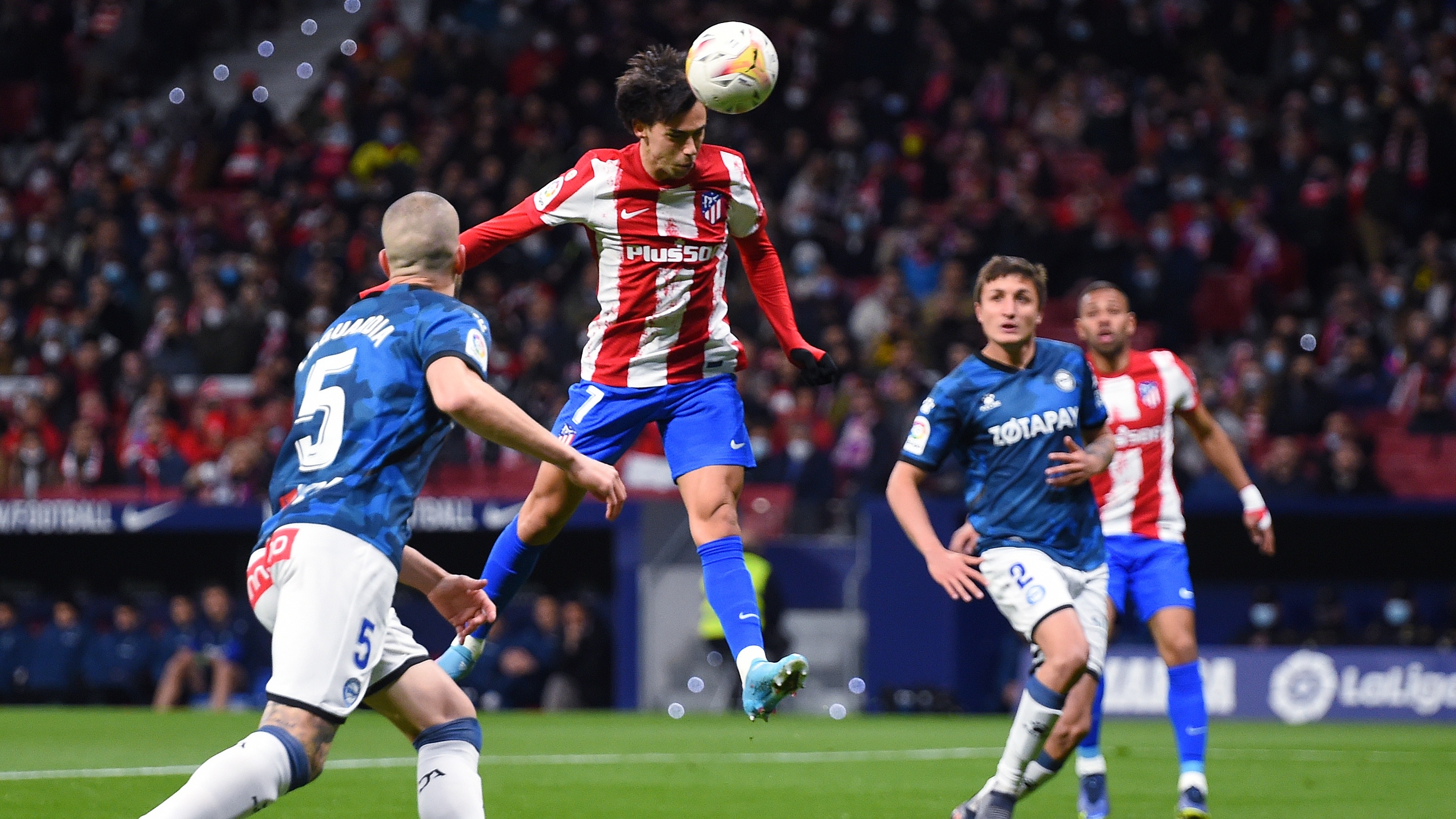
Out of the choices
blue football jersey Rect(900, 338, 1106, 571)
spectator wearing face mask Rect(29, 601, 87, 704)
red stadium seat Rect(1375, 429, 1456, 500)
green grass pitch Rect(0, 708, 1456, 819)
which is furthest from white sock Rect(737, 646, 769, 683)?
spectator wearing face mask Rect(29, 601, 87, 704)

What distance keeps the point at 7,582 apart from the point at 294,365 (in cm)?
382

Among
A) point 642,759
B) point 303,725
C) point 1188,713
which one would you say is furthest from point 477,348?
point 642,759

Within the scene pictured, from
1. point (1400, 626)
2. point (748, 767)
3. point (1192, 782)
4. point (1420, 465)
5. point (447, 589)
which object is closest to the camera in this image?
point (447, 589)

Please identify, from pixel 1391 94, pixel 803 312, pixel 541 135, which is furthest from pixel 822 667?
pixel 1391 94

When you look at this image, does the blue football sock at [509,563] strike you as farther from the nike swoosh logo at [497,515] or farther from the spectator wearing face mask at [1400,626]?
the spectator wearing face mask at [1400,626]

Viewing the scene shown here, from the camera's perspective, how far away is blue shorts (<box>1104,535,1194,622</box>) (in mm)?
8859

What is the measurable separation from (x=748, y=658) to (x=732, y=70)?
2.33m

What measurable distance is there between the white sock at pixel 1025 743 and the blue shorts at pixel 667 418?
5.06ft

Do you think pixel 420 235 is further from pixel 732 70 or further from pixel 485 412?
pixel 732 70

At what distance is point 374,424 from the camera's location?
4.94 metres

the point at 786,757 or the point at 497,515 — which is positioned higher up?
the point at 497,515

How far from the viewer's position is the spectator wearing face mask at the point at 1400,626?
15.8 m

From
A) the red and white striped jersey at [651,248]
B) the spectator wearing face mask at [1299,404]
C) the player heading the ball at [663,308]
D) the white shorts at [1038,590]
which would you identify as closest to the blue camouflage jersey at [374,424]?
the player heading the ball at [663,308]

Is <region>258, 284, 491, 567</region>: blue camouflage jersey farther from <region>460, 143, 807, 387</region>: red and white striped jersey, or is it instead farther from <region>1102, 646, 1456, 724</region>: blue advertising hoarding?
<region>1102, 646, 1456, 724</region>: blue advertising hoarding
